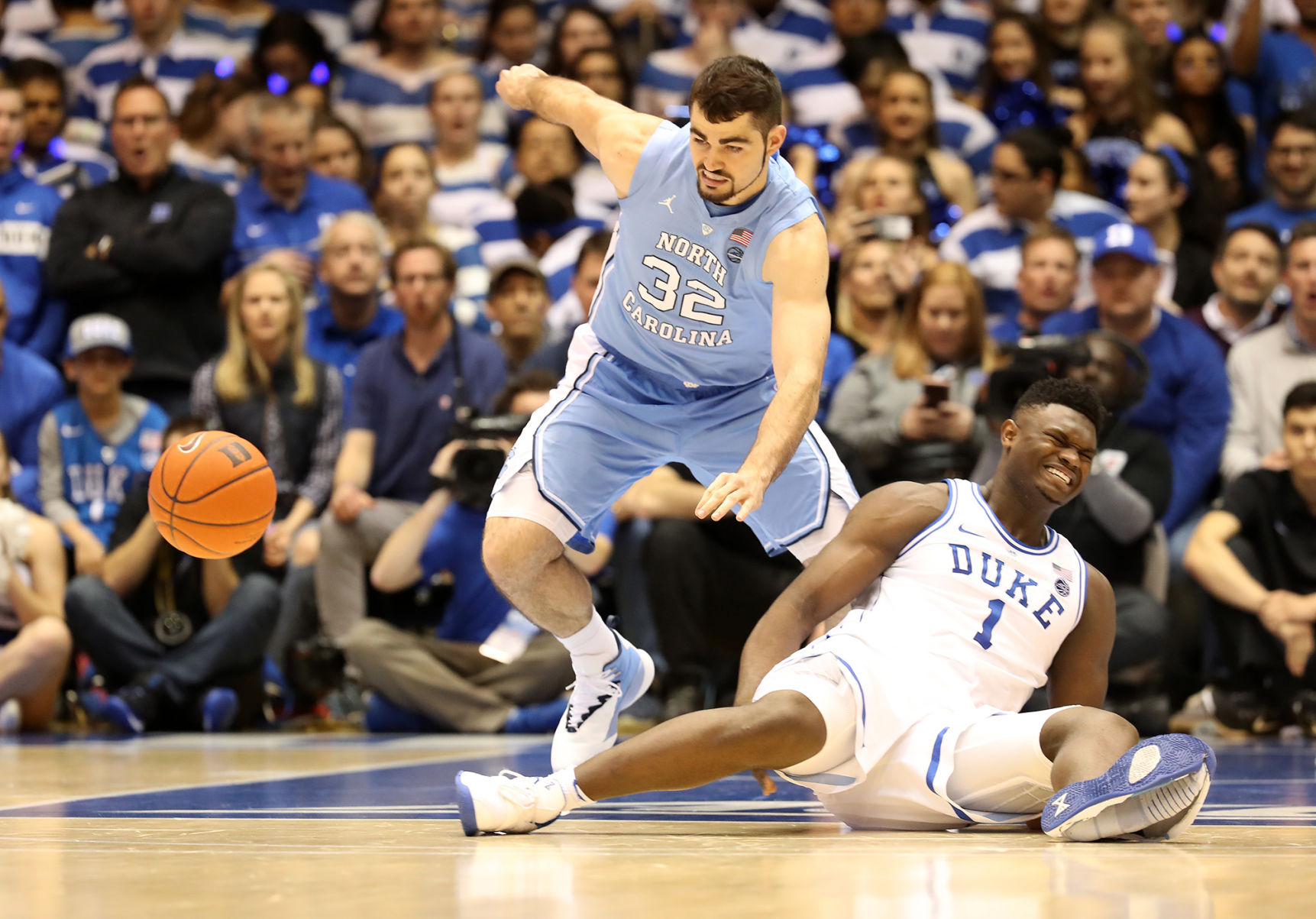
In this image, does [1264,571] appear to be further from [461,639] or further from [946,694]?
[946,694]

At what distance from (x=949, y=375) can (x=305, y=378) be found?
10.9ft

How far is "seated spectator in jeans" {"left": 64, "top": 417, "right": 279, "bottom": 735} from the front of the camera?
7.76 metres

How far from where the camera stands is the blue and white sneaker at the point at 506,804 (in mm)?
3654

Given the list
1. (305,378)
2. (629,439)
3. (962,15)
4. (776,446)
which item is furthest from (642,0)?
(776,446)

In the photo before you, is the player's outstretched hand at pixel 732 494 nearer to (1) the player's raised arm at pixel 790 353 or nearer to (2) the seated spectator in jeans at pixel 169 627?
(1) the player's raised arm at pixel 790 353

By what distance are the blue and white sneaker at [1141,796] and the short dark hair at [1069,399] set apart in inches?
41.6

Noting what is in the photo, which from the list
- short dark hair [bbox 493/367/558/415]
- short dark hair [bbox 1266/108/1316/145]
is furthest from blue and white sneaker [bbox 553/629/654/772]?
short dark hair [bbox 1266/108/1316/145]

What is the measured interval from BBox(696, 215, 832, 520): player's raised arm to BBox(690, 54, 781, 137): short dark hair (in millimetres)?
357

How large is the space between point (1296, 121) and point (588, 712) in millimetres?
6147

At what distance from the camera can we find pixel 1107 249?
25.8 feet

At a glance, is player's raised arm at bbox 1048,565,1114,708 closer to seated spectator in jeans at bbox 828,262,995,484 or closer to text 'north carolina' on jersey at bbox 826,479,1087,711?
text 'north carolina' on jersey at bbox 826,479,1087,711

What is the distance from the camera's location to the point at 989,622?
415cm

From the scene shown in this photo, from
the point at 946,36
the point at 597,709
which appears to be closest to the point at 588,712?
the point at 597,709

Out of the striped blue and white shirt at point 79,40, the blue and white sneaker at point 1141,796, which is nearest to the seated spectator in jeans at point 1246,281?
the blue and white sneaker at point 1141,796
